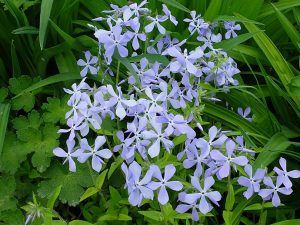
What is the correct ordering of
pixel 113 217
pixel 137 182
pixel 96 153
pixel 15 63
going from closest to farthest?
pixel 137 182, pixel 96 153, pixel 113 217, pixel 15 63

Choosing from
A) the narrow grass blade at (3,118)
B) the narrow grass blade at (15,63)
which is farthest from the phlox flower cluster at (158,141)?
the narrow grass blade at (15,63)

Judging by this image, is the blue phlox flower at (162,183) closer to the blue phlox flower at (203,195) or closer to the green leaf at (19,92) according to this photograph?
the blue phlox flower at (203,195)

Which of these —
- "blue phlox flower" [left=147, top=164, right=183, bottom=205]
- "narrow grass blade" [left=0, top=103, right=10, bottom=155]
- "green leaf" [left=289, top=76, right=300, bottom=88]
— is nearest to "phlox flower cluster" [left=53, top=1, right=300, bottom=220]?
"blue phlox flower" [left=147, top=164, right=183, bottom=205]

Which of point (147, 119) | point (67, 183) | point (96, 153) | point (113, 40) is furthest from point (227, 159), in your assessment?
point (67, 183)

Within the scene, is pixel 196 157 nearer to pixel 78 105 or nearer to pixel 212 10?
pixel 78 105

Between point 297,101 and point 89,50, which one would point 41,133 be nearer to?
point 89,50

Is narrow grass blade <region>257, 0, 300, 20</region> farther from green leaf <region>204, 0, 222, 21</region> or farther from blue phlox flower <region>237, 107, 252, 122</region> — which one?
blue phlox flower <region>237, 107, 252, 122</region>

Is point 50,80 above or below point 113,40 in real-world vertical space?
below

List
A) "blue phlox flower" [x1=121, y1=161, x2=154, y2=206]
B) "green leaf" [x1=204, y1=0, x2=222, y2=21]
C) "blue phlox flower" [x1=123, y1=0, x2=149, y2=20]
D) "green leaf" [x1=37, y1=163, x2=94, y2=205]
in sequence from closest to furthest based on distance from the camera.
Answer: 1. "blue phlox flower" [x1=121, y1=161, x2=154, y2=206]
2. "blue phlox flower" [x1=123, y1=0, x2=149, y2=20]
3. "green leaf" [x1=37, y1=163, x2=94, y2=205]
4. "green leaf" [x1=204, y1=0, x2=222, y2=21]
